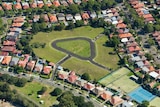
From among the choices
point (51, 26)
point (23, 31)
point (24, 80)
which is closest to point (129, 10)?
point (51, 26)

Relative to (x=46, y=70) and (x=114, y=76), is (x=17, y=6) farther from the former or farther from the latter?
(x=114, y=76)

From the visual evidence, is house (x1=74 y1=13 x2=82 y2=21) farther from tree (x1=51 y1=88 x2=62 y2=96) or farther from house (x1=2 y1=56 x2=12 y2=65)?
tree (x1=51 y1=88 x2=62 y2=96)

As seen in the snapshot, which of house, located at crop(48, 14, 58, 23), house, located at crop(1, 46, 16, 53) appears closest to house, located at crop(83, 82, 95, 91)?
house, located at crop(1, 46, 16, 53)

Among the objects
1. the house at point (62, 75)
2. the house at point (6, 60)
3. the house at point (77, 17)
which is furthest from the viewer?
the house at point (77, 17)

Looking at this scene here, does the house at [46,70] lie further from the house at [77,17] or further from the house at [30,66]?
the house at [77,17]

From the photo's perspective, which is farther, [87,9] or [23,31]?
[87,9]

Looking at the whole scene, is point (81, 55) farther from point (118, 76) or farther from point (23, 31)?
point (23, 31)

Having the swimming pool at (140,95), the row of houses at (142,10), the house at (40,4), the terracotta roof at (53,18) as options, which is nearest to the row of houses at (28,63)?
the terracotta roof at (53,18)
